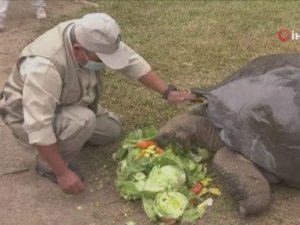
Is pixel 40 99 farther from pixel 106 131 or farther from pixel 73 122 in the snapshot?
pixel 106 131

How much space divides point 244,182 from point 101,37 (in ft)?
3.53

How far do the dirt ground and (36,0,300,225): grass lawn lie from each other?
0.01m

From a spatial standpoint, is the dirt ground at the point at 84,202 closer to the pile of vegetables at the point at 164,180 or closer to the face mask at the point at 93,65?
the pile of vegetables at the point at 164,180

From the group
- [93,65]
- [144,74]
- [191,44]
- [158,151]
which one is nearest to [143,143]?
[158,151]

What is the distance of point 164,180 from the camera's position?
124 inches

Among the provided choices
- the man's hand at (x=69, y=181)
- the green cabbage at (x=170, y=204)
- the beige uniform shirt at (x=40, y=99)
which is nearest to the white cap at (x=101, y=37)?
the beige uniform shirt at (x=40, y=99)

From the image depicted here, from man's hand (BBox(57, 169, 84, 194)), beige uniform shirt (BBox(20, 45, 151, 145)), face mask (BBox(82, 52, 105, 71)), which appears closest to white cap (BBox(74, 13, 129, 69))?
face mask (BBox(82, 52, 105, 71))

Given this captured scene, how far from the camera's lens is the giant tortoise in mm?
3057

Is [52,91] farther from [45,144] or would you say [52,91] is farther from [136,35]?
[136,35]

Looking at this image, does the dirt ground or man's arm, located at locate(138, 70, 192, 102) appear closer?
the dirt ground

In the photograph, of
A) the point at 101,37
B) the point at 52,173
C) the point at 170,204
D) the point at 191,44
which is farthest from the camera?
the point at 191,44

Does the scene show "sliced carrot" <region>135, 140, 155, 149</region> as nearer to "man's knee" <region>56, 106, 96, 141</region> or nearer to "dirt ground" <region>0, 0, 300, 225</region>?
"dirt ground" <region>0, 0, 300, 225</region>

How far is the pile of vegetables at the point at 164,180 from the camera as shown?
306cm

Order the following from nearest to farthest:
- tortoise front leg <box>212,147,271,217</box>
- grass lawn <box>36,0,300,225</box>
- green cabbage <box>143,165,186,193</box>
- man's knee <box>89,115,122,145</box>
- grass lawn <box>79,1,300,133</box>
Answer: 1. tortoise front leg <box>212,147,271,217</box>
2. green cabbage <box>143,165,186,193</box>
3. man's knee <box>89,115,122,145</box>
4. grass lawn <box>36,0,300,225</box>
5. grass lawn <box>79,1,300,133</box>
